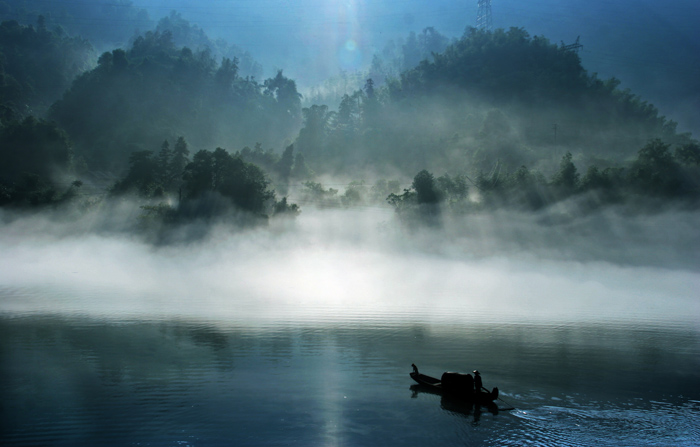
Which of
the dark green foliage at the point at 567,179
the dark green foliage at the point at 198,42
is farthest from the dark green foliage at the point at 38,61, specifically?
the dark green foliage at the point at 567,179

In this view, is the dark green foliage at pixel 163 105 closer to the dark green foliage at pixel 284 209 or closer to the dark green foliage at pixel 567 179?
the dark green foliage at pixel 284 209

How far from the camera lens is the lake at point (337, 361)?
11.2 m

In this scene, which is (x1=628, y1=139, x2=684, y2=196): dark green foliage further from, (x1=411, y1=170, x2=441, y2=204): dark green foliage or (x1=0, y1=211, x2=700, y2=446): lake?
(x1=411, y1=170, x2=441, y2=204): dark green foliage

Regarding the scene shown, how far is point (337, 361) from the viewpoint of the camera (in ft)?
53.4

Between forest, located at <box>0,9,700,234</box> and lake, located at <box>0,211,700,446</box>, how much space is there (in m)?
11.4

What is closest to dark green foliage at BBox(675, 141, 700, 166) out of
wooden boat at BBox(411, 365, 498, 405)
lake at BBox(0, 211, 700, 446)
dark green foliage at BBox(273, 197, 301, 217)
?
lake at BBox(0, 211, 700, 446)

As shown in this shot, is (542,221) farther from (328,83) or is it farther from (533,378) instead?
(328,83)

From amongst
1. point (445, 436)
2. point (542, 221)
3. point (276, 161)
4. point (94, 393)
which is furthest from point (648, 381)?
point (276, 161)

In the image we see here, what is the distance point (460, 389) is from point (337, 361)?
4.67 meters

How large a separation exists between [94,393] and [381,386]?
6.76 m

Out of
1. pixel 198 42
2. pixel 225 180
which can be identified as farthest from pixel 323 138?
pixel 198 42

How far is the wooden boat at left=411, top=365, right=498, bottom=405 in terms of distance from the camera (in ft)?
40.4

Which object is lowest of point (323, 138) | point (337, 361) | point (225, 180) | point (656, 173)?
point (337, 361)

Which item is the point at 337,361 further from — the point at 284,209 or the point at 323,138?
the point at 323,138
